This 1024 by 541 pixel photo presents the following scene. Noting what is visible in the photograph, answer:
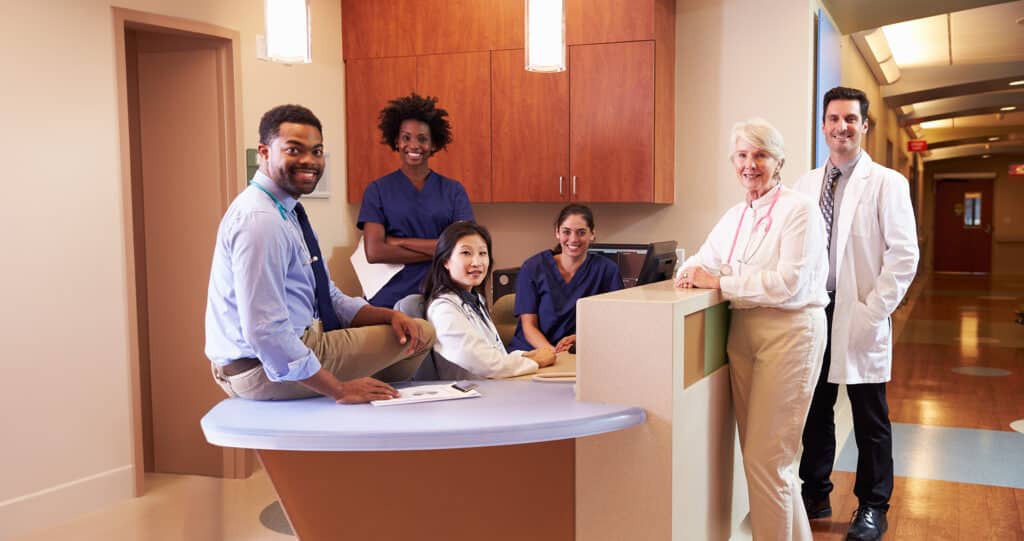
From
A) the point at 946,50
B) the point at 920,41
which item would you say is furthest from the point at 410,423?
the point at 946,50

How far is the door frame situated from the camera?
4.42 meters

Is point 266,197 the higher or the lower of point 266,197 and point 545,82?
the lower

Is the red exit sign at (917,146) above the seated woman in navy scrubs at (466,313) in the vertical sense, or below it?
above

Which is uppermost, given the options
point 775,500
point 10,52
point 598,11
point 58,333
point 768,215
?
point 598,11

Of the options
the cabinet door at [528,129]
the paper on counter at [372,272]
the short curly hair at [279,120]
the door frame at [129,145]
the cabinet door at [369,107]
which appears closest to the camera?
the short curly hair at [279,120]

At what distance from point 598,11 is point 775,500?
3.20 meters

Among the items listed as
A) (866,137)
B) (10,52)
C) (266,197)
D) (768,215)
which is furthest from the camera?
(866,137)

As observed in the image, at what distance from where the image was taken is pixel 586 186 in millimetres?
5438

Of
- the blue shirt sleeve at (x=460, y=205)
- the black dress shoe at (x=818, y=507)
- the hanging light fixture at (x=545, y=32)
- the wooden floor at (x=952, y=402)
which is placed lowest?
the wooden floor at (x=952, y=402)

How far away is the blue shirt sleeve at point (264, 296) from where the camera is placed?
2.33 m

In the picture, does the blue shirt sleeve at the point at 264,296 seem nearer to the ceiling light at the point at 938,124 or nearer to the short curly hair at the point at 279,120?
the short curly hair at the point at 279,120

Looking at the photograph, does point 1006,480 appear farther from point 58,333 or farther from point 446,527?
point 58,333

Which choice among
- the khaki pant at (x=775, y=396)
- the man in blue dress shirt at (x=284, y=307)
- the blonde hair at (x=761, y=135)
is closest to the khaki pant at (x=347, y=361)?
the man in blue dress shirt at (x=284, y=307)

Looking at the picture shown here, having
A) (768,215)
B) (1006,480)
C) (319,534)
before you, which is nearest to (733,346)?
(768,215)
